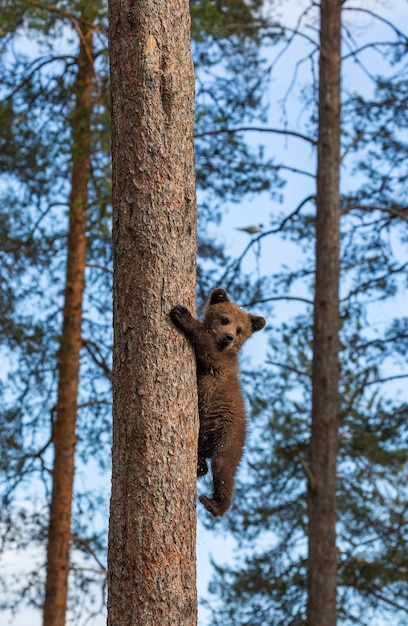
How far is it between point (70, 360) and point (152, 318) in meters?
8.77

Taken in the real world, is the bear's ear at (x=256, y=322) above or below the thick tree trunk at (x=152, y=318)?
above

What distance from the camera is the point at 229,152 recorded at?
13562 millimetres

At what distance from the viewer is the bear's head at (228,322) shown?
6004 mm

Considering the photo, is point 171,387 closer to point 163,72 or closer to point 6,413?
point 163,72

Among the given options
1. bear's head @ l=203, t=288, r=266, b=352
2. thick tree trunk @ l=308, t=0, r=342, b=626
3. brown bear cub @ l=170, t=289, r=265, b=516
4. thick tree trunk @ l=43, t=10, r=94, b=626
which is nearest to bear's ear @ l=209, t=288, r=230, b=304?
bear's head @ l=203, t=288, r=266, b=352

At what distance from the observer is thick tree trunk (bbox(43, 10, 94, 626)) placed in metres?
12.7

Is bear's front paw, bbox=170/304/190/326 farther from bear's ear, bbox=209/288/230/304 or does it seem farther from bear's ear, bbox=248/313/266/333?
bear's ear, bbox=248/313/266/333

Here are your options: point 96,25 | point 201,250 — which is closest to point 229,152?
point 201,250

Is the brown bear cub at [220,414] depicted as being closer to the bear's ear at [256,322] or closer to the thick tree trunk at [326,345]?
the bear's ear at [256,322]

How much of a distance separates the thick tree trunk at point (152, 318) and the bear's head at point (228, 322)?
3.88 ft

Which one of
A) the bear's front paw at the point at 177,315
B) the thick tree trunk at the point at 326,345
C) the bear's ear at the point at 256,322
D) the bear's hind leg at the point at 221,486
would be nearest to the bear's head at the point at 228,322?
the bear's ear at the point at 256,322

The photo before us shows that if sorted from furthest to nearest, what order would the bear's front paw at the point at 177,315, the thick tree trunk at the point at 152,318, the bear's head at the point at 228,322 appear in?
the bear's head at the point at 228,322, the bear's front paw at the point at 177,315, the thick tree trunk at the point at 152,318

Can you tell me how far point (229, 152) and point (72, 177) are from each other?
7.89 ft

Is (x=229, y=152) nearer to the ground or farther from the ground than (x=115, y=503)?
farther from the ground
